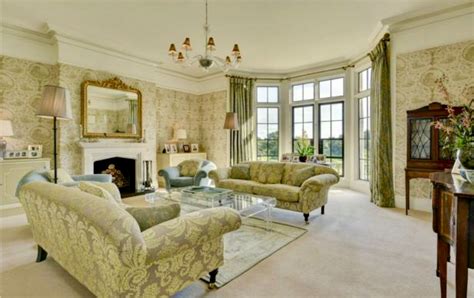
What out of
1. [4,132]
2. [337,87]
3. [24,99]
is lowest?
[4,132]

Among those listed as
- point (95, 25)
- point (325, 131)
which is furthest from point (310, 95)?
point (95, 25)

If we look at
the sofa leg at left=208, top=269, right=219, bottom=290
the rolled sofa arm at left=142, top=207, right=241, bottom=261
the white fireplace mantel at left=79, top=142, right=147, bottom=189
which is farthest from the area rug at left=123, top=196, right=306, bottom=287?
Result: the white fireplace mantel at left=79, top=142, right=147, bottom=189

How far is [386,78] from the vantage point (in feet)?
15.1

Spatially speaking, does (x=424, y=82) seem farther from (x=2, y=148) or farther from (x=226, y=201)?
(x=2, y=148)

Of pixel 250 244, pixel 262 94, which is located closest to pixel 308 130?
pixel 262 94

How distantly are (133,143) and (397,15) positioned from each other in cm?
579

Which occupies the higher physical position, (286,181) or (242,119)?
(242,119)

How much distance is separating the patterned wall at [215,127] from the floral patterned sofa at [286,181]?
2490mm

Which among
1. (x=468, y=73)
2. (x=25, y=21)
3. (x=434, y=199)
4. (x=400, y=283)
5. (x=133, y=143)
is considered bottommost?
(x=400, y=283)

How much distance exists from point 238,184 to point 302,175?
3.60ft

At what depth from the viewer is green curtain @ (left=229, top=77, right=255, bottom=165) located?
23.4 feet

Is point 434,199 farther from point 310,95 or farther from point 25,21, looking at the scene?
point 25,21

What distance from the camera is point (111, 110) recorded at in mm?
5605

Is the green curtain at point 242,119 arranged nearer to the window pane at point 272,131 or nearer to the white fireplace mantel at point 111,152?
the window pane at point 272,131
